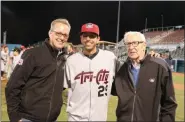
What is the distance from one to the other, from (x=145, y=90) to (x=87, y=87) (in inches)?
24.5

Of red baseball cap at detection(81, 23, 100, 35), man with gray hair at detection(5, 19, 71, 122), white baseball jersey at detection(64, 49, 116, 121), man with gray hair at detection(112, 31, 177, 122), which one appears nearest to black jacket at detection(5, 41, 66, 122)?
man with gray hair at detection(5, 19, 71, 122)

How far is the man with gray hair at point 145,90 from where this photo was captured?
3398mm

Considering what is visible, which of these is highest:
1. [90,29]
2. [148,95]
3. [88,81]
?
[90,29]

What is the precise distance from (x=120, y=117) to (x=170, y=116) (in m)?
0.52

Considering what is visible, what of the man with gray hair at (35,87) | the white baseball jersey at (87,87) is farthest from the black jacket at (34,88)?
the white baseball jersey at (87,87)

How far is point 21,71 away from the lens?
10.9 ft

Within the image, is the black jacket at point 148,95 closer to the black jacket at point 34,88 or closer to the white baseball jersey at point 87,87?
the white baseball jersey at point 87,87

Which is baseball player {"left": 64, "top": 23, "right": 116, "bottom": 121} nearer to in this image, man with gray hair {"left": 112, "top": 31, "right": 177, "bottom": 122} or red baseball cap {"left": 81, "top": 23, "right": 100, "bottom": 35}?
red baseball cap {"left": 81, "top": 23, "right": 100, "bottom": 35}

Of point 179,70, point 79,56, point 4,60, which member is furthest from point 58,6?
point 79,56

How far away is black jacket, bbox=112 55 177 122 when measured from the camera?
11.1ft

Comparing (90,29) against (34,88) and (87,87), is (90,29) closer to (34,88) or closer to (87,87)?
(87,87)

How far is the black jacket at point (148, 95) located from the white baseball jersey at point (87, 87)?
24 cm

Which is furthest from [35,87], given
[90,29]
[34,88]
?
[90,29]

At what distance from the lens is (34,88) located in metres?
3.35
